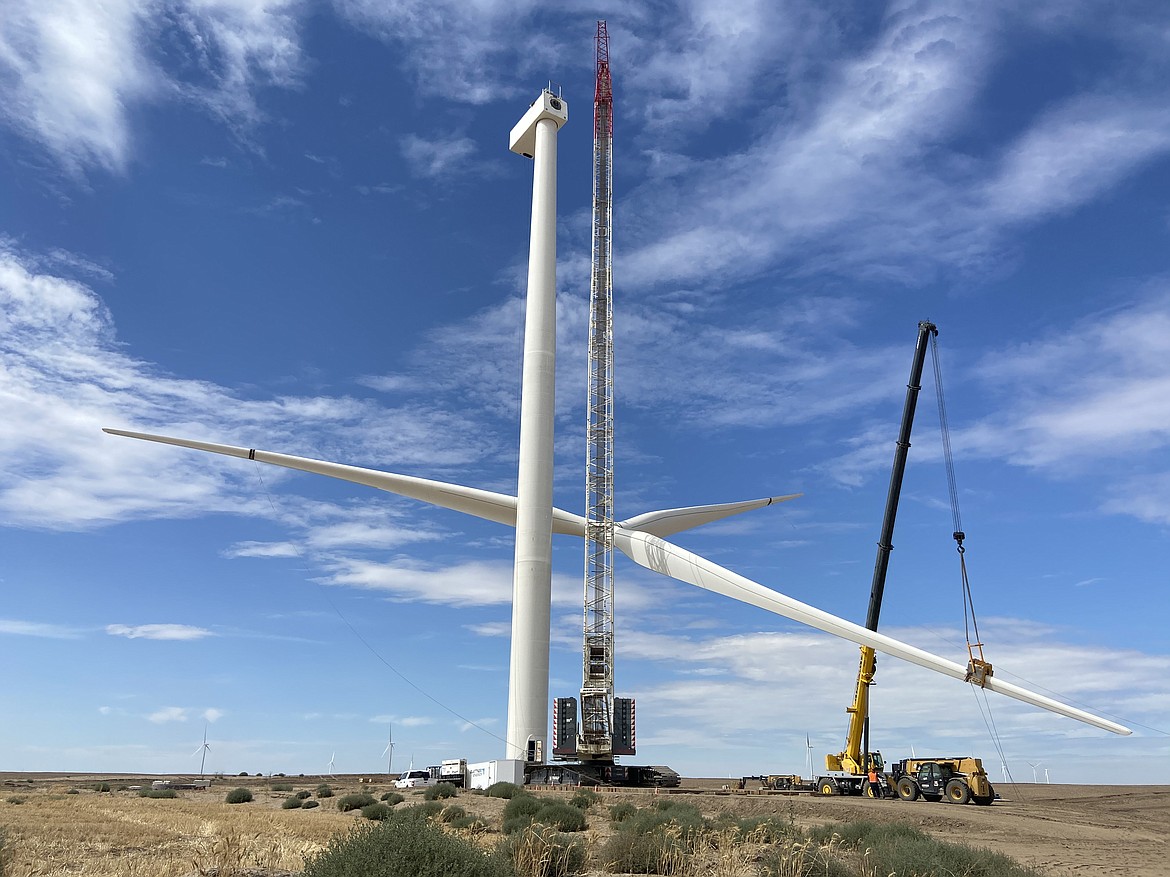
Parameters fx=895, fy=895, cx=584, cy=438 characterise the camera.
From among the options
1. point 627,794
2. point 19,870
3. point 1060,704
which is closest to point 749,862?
point 19,870

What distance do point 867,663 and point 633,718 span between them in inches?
605

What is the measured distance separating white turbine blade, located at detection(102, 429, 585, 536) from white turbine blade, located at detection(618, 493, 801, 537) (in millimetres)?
7508

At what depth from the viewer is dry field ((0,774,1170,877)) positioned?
18.3 meters

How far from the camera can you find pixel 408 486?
62.6 metres

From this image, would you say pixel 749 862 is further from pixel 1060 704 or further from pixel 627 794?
pixel 1060 704

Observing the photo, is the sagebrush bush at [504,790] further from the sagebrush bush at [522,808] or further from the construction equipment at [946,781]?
the construction equipment at [946,781]

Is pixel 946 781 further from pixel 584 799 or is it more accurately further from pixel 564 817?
pixel 564 817

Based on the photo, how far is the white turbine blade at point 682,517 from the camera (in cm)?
6894

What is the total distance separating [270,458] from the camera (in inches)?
2469

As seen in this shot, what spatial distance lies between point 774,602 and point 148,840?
119 ft

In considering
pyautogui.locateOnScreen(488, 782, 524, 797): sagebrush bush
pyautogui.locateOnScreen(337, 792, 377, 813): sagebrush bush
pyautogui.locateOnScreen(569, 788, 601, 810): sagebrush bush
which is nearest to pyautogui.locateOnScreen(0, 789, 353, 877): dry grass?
pyautogui.locateOnScreen(337, 792, 377, 813): sagebrush bush

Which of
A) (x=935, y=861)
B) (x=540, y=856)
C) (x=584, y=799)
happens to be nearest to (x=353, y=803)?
(x=584, y=799)

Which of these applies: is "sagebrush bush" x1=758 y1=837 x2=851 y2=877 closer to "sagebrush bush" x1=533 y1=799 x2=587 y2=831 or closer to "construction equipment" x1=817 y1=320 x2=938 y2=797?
"sagebrush bush" x1=533 y1=799 x2=587 y2=831

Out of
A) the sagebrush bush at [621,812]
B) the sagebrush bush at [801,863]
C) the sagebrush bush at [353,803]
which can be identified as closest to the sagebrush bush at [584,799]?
the sagebrush bush at [621,812]
